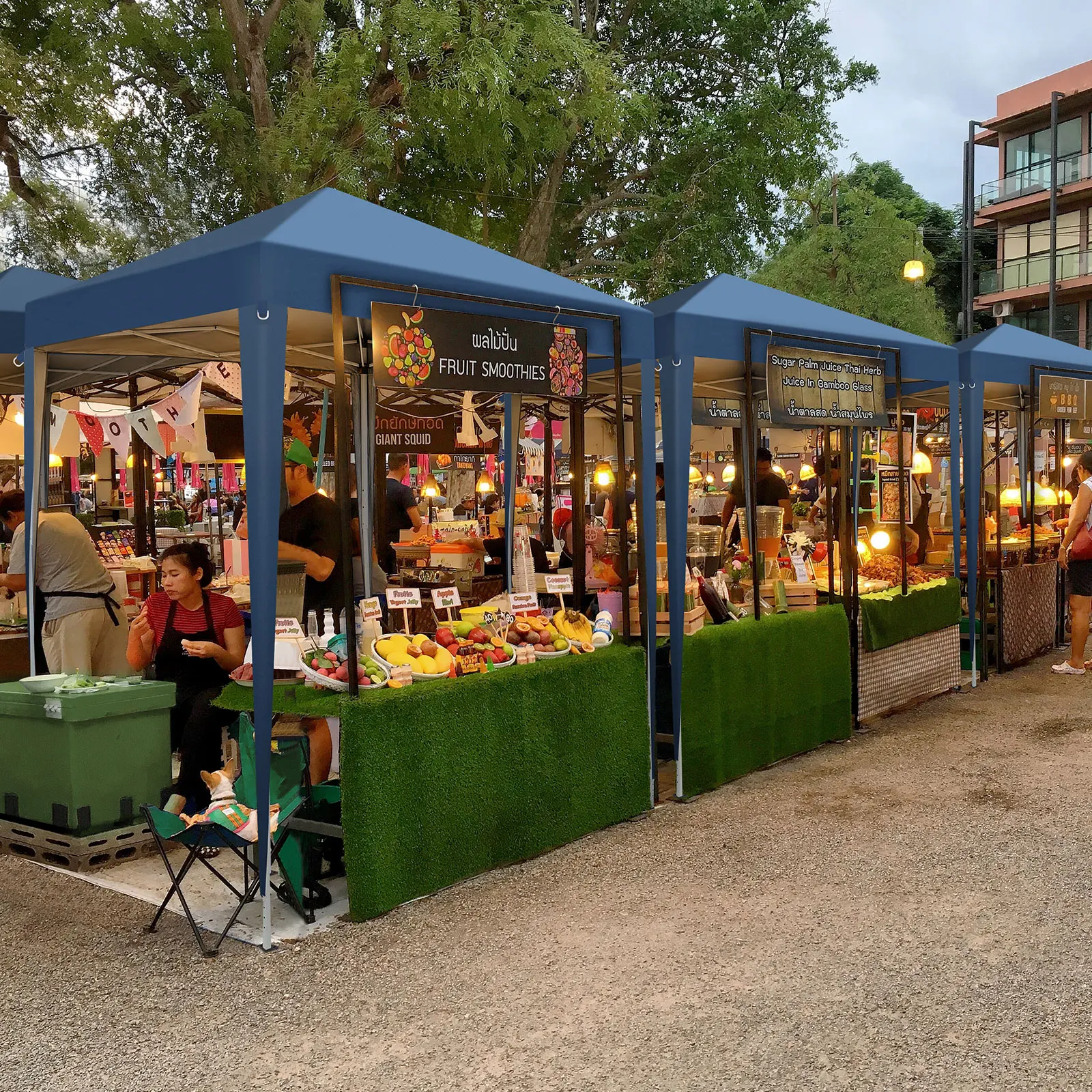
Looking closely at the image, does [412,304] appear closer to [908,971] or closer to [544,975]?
[544,975]

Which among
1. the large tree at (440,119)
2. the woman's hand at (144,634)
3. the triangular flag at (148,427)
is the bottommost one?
the woman's hand at (144,634)

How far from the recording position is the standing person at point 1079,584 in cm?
968

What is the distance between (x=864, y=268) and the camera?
107 ft

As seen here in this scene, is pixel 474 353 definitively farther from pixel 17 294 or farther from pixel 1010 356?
pixel 1010 356

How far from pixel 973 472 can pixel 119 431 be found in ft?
23.9

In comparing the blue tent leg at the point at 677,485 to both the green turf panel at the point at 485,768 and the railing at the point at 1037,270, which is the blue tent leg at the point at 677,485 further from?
the railing at the point at 1037,270

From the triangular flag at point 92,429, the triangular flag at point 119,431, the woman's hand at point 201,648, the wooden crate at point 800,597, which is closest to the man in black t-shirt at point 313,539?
the woman's hand at point 201,648

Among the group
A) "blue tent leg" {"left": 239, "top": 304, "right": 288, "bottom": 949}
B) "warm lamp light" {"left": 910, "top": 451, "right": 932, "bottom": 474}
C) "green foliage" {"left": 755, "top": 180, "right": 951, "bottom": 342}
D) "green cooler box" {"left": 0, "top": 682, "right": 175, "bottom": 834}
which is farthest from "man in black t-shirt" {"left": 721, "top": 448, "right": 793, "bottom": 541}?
"green foliage" {"left": 755, "top": 180, "right": 951, "bottom": 342}

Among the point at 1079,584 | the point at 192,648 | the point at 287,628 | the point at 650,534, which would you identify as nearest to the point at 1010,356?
the point at 1079,584

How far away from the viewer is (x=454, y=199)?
18.4 meters

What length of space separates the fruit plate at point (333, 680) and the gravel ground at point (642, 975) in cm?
92

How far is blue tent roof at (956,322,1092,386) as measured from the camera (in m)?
9.55

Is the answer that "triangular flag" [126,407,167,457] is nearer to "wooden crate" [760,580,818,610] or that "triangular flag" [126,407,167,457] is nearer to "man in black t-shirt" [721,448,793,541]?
"wooden crate" [760,580,818,610]

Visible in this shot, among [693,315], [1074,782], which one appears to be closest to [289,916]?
[693,315]
